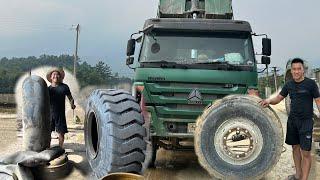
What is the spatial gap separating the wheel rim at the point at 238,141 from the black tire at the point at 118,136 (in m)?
0.96

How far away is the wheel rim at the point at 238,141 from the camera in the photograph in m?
5.88

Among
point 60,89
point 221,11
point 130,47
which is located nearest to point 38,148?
point 60,89

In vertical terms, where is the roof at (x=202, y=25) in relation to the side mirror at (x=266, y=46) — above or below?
above

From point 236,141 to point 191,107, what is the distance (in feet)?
5.73

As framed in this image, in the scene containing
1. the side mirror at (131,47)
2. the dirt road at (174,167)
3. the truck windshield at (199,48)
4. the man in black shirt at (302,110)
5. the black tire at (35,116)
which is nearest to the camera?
the man in black shirt at (302,110)

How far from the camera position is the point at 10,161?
6.05 metres

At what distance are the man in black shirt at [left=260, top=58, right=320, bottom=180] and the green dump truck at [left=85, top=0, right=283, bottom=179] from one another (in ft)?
1.69

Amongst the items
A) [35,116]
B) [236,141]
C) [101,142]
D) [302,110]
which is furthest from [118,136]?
[302,110]

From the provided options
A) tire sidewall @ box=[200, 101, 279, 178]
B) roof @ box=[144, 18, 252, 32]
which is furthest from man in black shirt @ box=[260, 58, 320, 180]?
roof @ box=[144, 18, 252, 32]

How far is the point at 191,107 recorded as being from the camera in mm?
7633

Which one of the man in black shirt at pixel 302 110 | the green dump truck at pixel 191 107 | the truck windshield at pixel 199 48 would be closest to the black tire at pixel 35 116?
the green dump truck at pixel 191 107

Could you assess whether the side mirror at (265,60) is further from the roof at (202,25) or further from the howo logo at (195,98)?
the howo logo at (195,98)

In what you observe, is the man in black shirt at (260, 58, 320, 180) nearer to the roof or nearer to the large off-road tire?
the large off-road tire

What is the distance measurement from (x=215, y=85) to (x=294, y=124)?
63.0 inches
